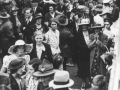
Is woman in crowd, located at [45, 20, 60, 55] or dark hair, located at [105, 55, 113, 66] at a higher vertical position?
woman in crowd, located at [45, 20, 60, 55]

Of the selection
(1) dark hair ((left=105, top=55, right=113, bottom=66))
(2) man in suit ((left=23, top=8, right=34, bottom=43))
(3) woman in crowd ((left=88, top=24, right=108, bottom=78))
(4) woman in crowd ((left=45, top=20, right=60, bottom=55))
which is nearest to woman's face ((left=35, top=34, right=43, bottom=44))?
(4) woman in crowd ((left=45, top=20, right=60, bottom=55))

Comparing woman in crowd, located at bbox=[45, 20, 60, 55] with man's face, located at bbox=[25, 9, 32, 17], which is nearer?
woman in crowd, located at bbox=[45, 20, 60, 55]

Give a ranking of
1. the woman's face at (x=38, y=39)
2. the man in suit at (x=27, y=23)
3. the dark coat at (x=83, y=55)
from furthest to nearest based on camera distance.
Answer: the man in suit at (x=27, y=23) → the dark coat at (x=83, y=55) → the woman's face at (x=38, y=39)

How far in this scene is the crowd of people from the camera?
5.72m

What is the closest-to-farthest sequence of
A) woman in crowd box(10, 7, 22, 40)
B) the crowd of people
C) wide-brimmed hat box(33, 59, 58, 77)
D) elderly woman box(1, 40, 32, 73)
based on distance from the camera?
1. the crowd of people
2. wide-brimmed hat box(33, 59, 58, 77)
3. elderly woman box(1, 40, 32, 73)
4. woman in crowd box(10, 7, 22, 40)

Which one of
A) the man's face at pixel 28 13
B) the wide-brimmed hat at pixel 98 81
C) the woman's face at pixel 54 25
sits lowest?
the wide-brimmed hat at pixel 98 81

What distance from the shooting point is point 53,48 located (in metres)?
8.39

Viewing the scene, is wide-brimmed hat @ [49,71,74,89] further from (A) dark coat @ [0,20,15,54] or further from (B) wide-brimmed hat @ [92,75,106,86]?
(A) dark coat @ [0,20,15,54]

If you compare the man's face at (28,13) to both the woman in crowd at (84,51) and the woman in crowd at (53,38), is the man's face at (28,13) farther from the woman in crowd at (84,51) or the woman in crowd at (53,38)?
the woman in crowd at (84,51)

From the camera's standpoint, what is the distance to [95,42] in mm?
8000

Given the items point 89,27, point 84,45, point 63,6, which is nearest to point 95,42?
point 84,45

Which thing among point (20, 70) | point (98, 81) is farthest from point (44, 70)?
point (98, 81)

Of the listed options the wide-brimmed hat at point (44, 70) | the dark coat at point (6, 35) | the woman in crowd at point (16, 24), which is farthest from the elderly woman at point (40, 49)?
the woman in crowd at point (16, 24)

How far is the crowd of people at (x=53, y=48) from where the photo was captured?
572 centimetres
